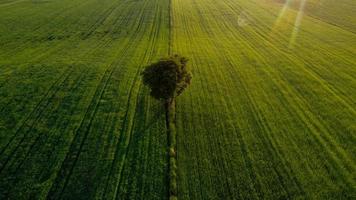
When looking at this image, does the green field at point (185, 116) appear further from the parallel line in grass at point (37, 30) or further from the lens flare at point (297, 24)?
the lens flare at point (297, 24)

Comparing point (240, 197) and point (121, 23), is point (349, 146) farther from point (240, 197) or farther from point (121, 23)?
point (121, 23)

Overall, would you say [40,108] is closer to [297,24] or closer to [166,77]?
[166,77]

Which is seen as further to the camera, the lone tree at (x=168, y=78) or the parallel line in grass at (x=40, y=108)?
the lone tree at (x=168, y=78)

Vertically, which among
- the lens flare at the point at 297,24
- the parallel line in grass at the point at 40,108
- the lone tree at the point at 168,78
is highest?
the lone tree at the point at 168,78

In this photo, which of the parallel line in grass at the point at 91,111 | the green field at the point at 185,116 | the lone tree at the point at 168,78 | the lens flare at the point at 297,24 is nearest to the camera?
the green field at the point at 185,116

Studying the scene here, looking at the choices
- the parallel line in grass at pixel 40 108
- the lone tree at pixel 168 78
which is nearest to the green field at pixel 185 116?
Answer: the parallel line in grass at pixel 40 108

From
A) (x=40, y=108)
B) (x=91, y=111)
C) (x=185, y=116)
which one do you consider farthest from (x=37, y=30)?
(x=185, y=116)

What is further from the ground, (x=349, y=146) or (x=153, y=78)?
(x=153, y=78)

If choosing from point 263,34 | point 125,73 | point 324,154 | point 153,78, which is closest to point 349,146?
point 324,154

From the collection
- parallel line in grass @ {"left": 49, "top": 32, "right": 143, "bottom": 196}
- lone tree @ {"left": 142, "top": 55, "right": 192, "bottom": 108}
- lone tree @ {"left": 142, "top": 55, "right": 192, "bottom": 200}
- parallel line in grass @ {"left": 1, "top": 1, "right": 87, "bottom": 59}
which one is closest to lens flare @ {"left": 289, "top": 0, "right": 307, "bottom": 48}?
lone tree @ {"left": 142, "top": 55, "right": 192, "bottom": 200}
